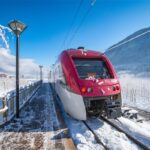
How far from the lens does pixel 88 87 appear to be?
22.4 ft

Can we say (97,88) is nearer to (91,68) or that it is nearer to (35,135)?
(91,68)

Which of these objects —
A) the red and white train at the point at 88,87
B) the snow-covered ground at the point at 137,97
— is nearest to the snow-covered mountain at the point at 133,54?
the snow-covered ground at the point at 137,97

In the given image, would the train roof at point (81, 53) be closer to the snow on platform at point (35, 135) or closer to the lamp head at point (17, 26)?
the lamp head at point (17, 26)

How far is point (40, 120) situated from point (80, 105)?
1928mm

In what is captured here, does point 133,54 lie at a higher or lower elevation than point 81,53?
higher

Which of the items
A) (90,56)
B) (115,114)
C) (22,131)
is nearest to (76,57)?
(90,56)

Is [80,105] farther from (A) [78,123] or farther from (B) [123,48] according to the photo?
(B) [123,48]

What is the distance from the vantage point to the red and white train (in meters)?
6.75

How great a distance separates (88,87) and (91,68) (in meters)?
1.39

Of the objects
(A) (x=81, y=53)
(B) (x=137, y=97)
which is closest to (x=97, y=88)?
(A) (x=81, y=53)

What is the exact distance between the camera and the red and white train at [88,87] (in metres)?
6.75

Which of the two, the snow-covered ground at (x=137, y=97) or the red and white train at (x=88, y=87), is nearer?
the red and white train at (x=88, y=87)

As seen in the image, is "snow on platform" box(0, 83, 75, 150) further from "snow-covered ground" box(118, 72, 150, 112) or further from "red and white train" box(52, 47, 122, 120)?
"snow-covered ground" box(118, 72, 150, 112)

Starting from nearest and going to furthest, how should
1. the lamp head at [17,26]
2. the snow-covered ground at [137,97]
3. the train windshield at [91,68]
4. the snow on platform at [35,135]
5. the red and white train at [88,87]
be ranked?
the snow on platform at [35,135] < the red and white train at [88,87] < the train windshield at [91,68] < the lamp head at [17,26] < the snow-covered ground at [137,97]
